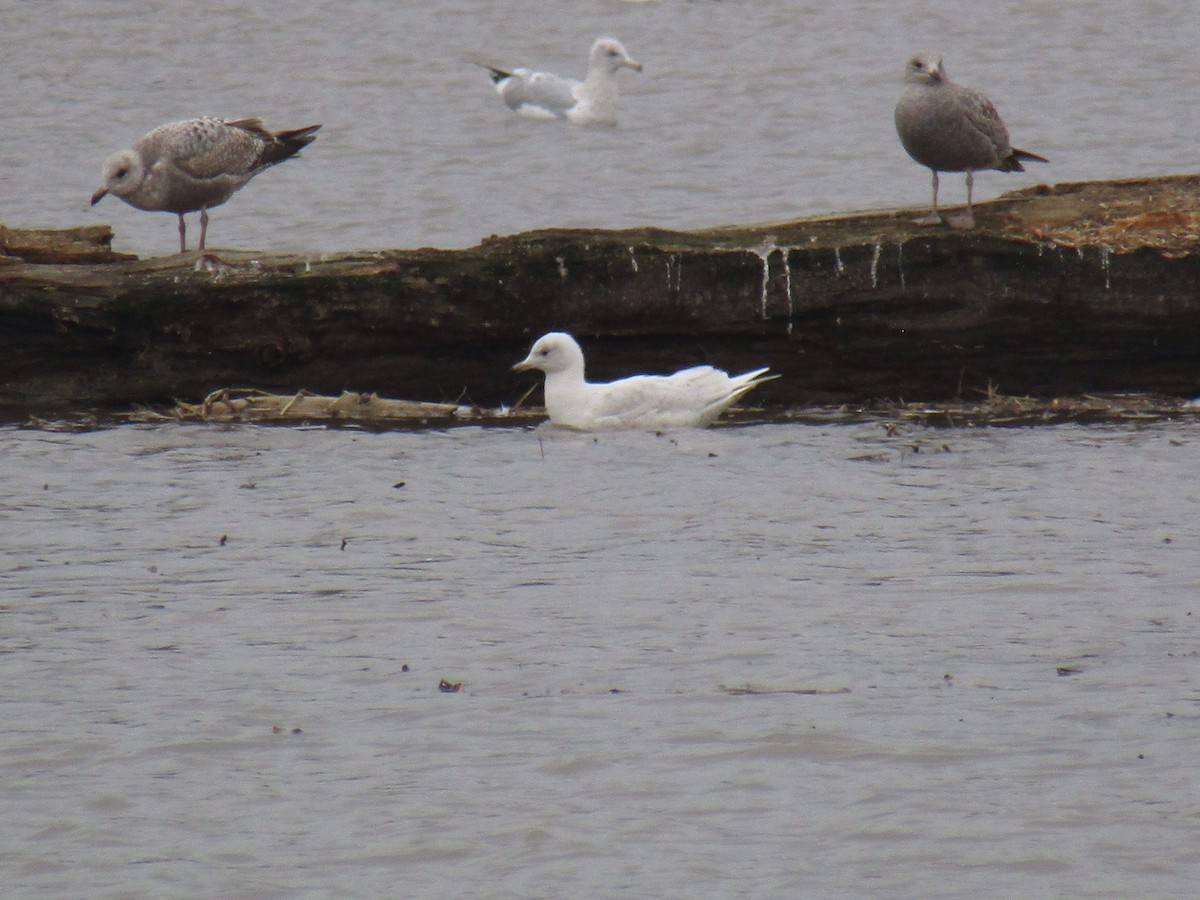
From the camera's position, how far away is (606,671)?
667cm

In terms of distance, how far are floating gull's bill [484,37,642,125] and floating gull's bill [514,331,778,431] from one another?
14.0m

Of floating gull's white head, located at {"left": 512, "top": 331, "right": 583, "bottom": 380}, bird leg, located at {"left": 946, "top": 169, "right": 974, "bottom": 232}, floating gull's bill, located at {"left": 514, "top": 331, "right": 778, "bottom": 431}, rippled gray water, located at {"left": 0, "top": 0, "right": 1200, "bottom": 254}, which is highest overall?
rippled gray water, located at {"left": 0, "top": 0, "right": 1200, "bottom": 254}

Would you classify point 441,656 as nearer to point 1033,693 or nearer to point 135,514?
point 1033,693

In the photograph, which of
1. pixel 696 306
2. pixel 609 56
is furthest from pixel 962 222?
pixel 609 56

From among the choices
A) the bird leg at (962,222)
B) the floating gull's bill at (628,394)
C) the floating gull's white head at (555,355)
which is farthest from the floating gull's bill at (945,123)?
the floating gull's white head at (555,355)

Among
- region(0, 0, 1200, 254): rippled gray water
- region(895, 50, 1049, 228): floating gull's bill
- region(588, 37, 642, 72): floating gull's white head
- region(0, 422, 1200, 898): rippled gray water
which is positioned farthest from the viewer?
region(588, 37, 642, 72): floating gull's white head

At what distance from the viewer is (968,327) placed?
10.7 m

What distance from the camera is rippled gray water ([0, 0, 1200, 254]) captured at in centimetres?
1989

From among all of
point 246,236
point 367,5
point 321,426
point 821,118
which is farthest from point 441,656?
point 367,5

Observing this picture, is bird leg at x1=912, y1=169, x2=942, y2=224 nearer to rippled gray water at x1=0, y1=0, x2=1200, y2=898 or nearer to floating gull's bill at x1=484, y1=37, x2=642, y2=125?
rippled gray water at x1=0, y1=0, x2=1200, y2=898

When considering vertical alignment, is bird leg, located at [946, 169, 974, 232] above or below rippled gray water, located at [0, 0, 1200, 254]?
below

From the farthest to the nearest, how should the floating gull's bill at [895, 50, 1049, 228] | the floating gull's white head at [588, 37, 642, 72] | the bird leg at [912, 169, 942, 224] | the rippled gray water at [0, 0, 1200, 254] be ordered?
1. the floating gull's white head at [588, 37, 642, 72]
2. the rippled gray water at [0, 0, 1200, 254]
3. the floating gull's bill at [895, 50, 1049, 228]
4. the bird leg at [912, 169, 942, 224]

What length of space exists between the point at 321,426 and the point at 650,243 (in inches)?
83.6

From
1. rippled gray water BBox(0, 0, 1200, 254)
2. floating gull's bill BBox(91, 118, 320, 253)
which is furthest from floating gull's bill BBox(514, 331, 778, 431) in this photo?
rippled gray water BBox(0, 0, 1200, 254)
